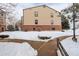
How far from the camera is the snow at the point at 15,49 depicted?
1.67m

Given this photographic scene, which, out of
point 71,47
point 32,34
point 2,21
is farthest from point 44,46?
point 2,21

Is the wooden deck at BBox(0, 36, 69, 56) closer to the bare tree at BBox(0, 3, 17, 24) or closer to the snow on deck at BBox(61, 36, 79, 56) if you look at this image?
the snow on deck at BBox(61, 36, 79, 56)

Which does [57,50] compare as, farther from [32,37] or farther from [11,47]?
[11,47]

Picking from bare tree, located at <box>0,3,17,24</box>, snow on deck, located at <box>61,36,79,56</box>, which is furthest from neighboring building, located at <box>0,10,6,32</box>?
snow on deck, located at <box>61,36,79,56</box>

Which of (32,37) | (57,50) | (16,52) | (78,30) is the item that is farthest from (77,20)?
(16,52)

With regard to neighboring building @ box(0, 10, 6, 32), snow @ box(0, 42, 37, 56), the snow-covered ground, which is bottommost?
snow @ box(0, 42, 37, 56)

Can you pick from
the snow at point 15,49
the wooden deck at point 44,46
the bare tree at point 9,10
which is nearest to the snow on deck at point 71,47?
the wooden deck at point 44,46

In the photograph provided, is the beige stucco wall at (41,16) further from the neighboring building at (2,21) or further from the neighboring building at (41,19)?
the neighboring building at (2,21)

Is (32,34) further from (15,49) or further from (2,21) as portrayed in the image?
(2,21)

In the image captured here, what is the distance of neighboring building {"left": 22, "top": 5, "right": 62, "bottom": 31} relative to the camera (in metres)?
1.71

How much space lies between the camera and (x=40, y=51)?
5.56 feet

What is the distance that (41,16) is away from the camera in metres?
1.72

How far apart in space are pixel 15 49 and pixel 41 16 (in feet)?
1.47

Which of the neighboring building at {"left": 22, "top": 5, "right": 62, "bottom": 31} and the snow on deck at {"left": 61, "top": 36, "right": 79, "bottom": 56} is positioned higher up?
the neighboring building at {"left": 22, "top": 5, "right": 62, "bottom": 31}
